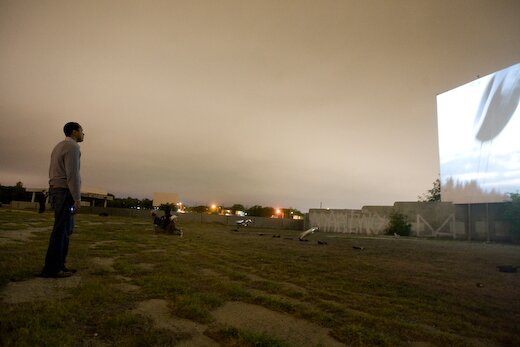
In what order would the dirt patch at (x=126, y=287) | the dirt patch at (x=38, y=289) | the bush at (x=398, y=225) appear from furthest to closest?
the bush at (x=398, y=225) → the dirt patch at (x=126, y=287) → the dirt patch at (x=38, y=289)

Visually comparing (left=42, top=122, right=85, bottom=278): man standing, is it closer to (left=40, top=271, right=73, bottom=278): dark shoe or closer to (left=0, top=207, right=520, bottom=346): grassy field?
(left=40, top=271, right=73, bottom=278): dark shoe

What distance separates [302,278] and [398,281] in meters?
2.05

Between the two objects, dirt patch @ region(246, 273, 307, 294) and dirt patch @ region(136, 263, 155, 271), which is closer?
dirt patch @ region(246, 273, 307, 294)

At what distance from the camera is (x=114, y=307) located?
3252 millimetres

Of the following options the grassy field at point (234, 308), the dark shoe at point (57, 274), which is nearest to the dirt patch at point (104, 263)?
the grassy field at point (234, 308)

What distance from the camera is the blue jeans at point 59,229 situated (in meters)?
4.29

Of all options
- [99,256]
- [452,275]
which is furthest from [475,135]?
[99,256]

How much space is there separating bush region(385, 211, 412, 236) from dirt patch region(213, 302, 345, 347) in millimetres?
33605

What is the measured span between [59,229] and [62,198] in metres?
0.47

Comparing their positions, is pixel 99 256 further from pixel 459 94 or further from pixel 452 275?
pixel 459 94

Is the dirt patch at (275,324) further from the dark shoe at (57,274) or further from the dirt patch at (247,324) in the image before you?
the dark shoe at (57,274)

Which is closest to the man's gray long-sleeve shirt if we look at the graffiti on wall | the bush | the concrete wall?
the bush

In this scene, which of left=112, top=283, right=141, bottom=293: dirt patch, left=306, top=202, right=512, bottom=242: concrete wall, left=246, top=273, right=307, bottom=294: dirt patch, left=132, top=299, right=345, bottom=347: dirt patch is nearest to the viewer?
left=132, top=299, right=345, bottom=347: dirt patch

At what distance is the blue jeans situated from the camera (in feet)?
14.1
